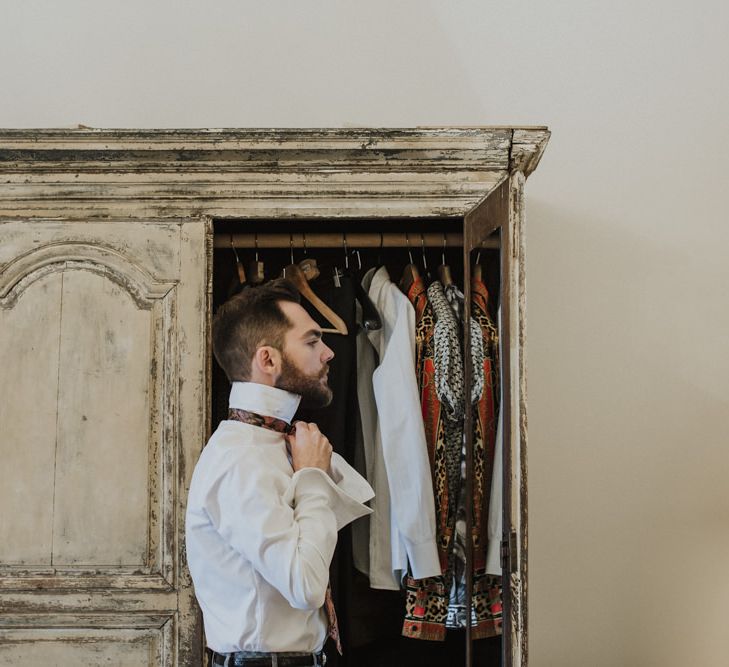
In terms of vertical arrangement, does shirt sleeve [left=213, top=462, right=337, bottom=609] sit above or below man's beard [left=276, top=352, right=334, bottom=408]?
below

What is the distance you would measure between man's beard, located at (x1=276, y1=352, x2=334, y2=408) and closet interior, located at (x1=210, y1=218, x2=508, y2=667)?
1.01ft

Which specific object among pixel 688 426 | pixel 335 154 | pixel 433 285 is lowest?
pixel 688 426

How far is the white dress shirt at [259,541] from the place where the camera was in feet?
5.07

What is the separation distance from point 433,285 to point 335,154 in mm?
544

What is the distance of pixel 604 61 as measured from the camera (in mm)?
2797

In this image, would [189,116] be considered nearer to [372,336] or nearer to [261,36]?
[261,36]

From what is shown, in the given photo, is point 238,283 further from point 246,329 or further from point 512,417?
point 512,417

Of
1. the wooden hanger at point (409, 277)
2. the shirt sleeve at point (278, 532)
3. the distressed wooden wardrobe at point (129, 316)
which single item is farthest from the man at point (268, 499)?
the wooden hanger at point (409, 277)

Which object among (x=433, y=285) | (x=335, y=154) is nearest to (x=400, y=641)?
(x=433, y=285)

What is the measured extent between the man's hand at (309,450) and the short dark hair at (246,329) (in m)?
0.20

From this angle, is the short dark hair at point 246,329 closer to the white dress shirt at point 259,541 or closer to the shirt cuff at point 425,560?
the white dress shirt at point 259,541

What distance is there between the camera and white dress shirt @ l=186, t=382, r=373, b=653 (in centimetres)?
155

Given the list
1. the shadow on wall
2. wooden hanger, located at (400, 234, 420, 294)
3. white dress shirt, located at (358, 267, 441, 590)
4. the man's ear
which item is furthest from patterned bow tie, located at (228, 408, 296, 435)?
the shadow on wall

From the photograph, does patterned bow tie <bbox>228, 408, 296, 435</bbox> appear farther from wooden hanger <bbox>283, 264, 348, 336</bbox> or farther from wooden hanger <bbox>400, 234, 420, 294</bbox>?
wooden hanger <bbox>400, 234, 420, 294</bbox>
